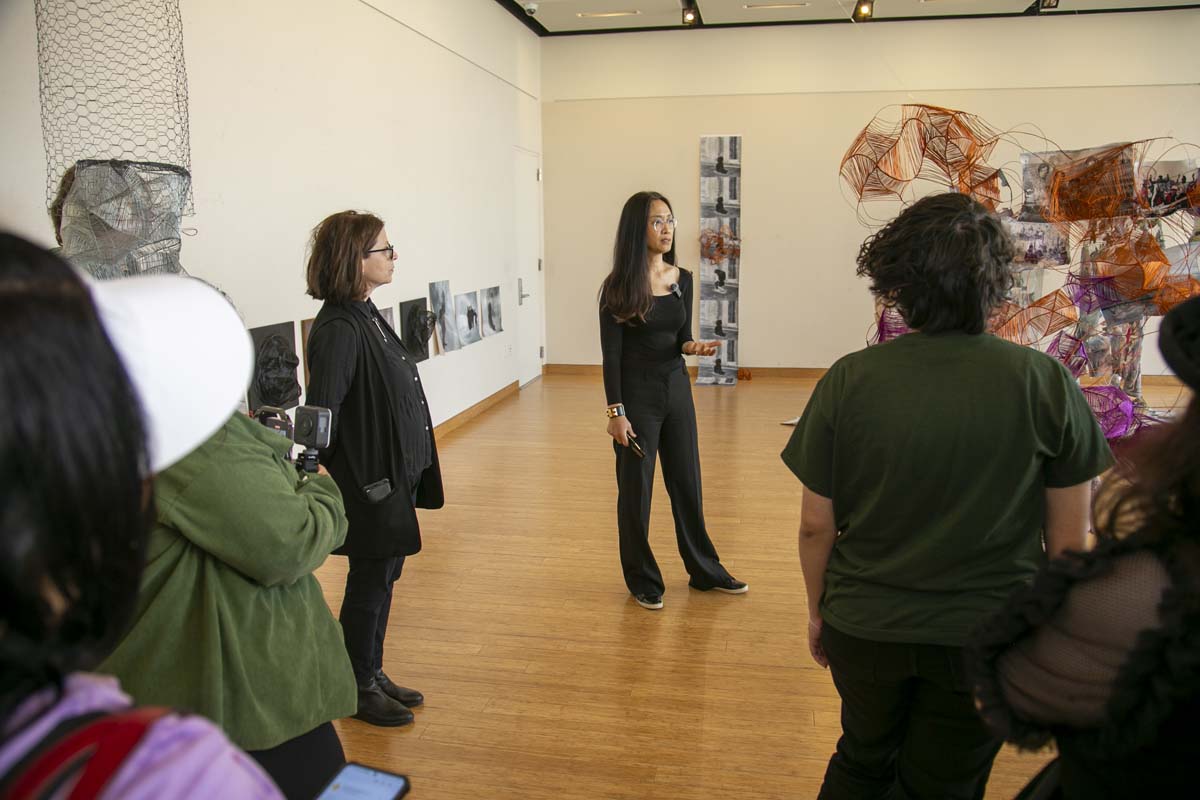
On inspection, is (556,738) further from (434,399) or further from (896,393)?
(434,399)

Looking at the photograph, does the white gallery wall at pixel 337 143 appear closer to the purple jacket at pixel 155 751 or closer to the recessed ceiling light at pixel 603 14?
the recessed ceiling light at pixel 603 14

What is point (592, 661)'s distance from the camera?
336 centimetres

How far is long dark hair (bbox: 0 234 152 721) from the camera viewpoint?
0.55 m

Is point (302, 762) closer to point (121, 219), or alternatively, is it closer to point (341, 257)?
point (341, 257)

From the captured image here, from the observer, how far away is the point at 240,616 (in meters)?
1.55

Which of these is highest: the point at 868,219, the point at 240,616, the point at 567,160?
the point at 567,160

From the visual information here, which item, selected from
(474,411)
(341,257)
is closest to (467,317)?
(474,411)

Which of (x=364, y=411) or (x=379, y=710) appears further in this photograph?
(x=379, y=710)

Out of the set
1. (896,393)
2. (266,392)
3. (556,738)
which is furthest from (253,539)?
(266,392)

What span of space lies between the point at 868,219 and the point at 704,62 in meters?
2.54

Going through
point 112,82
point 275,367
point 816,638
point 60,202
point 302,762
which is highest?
point 112,82

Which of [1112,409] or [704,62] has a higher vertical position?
[704,62]

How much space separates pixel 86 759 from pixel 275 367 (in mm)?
4251

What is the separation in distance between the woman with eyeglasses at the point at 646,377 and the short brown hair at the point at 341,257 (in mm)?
1115
